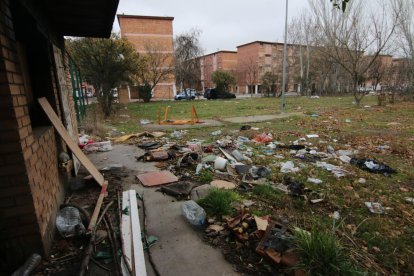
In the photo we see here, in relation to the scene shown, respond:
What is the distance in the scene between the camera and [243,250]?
7.70 ft

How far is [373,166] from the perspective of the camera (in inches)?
179

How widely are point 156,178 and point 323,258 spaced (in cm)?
278

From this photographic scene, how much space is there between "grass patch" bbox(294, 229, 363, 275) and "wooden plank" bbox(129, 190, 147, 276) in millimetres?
1279

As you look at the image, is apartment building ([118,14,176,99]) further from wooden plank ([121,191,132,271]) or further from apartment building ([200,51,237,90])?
wooden plank ([121,191,132,271])

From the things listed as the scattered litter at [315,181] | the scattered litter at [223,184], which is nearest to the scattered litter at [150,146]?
the scattered litter at [223,184]

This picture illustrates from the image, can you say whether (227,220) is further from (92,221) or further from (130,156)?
(130,156)

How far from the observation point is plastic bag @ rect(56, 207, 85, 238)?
2.45 metres

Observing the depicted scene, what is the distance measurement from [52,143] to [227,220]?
2385 mm

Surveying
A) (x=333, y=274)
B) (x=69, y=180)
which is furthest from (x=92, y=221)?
(x=333, y=274)

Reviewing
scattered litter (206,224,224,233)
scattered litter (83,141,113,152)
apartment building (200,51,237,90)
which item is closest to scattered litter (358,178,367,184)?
scattered litter (206,224,224,233)

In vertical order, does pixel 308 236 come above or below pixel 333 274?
above

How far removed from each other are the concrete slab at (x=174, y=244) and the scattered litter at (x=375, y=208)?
2.11m

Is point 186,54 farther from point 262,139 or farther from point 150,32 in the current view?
point 262,139

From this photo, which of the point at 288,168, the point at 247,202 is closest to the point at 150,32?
the point at 288,168
